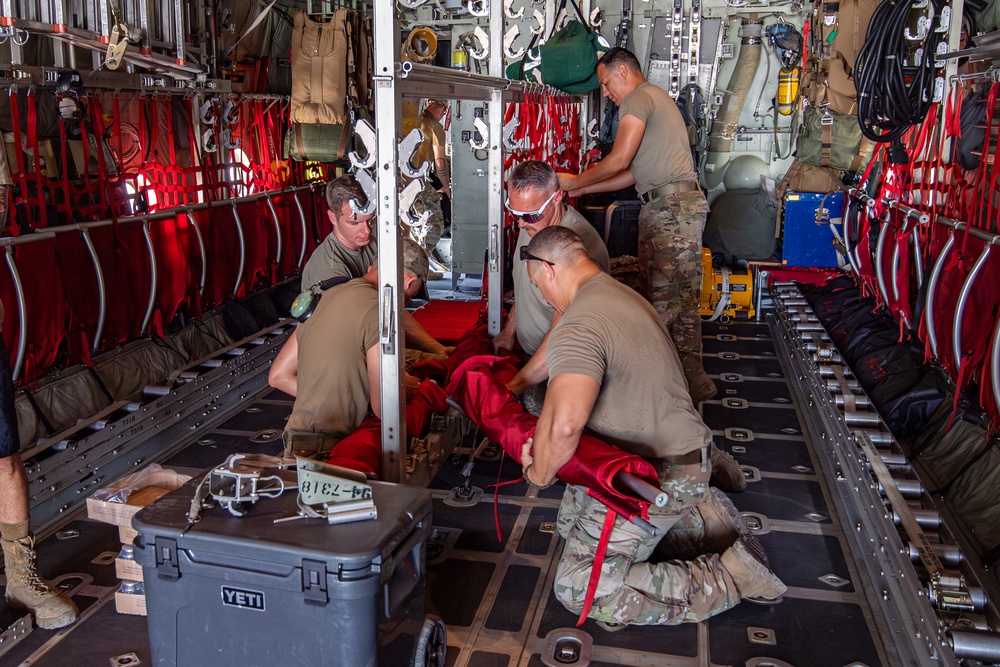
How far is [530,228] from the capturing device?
5391mm

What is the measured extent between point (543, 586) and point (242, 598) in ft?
5.88

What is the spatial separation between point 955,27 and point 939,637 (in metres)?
4.20

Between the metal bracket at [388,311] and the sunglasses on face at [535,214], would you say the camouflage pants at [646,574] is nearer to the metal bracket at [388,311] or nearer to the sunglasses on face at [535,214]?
the metal bracket at [388,311]

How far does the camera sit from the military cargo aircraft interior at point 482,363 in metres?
3.39

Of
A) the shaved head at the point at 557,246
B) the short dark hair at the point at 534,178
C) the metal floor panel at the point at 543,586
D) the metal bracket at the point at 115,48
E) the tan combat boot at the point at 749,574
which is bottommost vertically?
the metal floor panel at the point at 543,586

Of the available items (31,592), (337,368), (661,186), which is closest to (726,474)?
(337,368)

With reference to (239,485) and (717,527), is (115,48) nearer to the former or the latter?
(239,485)

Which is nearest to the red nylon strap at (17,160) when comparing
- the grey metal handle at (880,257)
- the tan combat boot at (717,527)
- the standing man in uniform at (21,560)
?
the standing man in uniform at (21,560)

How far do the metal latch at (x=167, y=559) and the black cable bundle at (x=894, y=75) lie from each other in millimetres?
5518

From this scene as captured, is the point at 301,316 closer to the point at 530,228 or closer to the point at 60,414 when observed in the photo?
the point at 530,228

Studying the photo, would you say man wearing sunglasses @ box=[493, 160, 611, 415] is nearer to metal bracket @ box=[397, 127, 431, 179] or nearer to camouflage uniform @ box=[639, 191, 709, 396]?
camouflage uniform @ box=[639, 191, 709, 396]

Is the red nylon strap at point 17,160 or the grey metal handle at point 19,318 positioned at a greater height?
the red nylon strap at point 17,160

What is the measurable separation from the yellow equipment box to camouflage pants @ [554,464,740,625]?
5.55 metres

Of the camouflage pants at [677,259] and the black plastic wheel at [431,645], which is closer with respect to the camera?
the black plastic wheel at [431,645]
